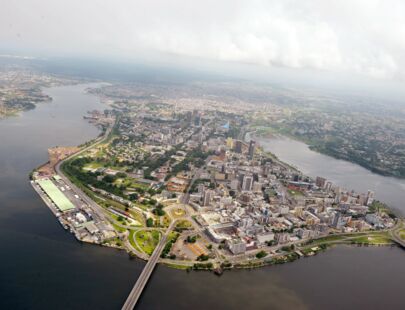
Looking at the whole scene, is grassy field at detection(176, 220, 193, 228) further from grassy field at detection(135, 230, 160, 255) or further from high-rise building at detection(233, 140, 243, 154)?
high-rise building at detection(233, 140, 243, 154)

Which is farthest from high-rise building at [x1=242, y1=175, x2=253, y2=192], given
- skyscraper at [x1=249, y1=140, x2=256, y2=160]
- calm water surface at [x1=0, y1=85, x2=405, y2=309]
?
calm water surface at [x1=0, y1=85, x2=405, y2=309]

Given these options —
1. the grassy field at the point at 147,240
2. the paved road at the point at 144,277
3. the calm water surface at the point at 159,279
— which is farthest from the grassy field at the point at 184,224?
the calm water surface at the point at 159,279

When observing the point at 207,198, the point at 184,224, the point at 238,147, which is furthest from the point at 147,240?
the point at 238,147

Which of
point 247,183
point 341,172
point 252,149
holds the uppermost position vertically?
point 252,149

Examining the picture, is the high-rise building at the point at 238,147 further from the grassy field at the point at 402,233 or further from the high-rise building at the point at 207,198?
the grassy field at the point at 402,233

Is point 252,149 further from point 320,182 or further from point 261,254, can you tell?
point 261,254

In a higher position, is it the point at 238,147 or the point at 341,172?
the point at 238,147

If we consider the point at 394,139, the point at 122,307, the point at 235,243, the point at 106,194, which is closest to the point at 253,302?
the point at 235,243
